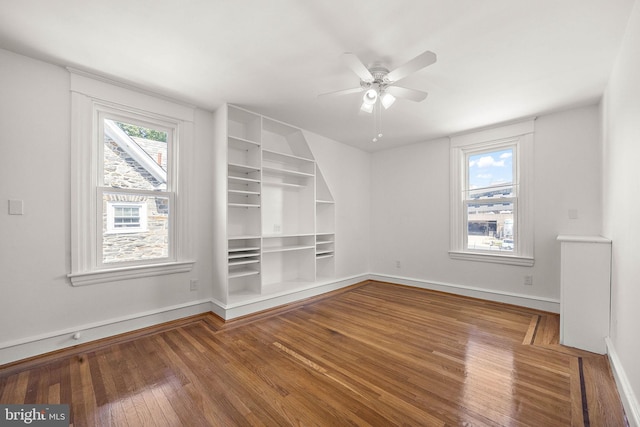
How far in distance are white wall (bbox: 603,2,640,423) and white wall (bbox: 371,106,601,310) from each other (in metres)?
0.92

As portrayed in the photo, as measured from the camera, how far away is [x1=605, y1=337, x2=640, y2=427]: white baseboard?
1479 mm

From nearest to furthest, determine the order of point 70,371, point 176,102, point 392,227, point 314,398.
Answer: point 314,398, point 70,371, point 176,102, point 392,227

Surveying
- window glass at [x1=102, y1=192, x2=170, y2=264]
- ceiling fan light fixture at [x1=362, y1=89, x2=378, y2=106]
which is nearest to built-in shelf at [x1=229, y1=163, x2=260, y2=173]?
window glass at [x1=102, y1=192, x2=170, y2=264]

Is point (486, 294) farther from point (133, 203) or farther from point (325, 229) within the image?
point (133, 203)

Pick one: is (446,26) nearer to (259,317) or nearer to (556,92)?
(556,92)

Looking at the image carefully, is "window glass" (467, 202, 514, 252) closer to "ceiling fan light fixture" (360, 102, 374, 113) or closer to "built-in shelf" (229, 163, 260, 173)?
"ceiling fan light fixture" (360, 102, 374, 113)

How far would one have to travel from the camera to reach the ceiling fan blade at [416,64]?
1.84 metres

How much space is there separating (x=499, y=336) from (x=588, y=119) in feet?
9.29

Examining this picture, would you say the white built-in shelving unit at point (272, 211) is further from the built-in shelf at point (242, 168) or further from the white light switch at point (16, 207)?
the white light switch at point (16, 207)

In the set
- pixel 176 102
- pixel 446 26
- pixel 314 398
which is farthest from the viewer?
pixel 176 102

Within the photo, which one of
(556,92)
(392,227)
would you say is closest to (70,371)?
(392,227)

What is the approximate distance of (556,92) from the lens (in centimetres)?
287

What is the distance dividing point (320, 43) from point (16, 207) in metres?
2.86

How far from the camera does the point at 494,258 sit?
3877 millimetres
